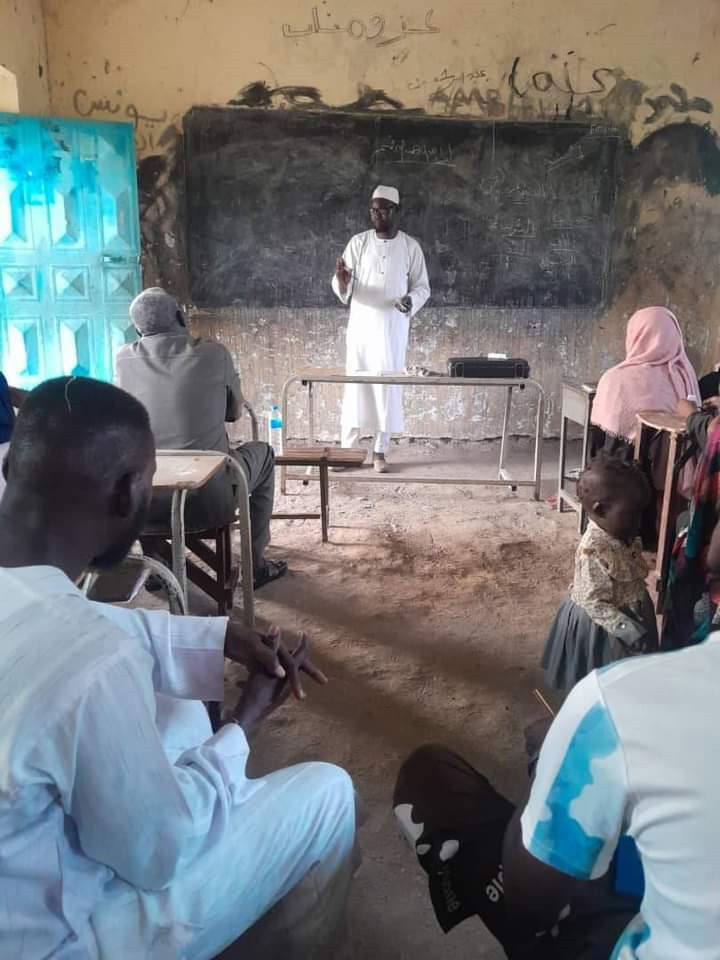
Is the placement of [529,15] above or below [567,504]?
above

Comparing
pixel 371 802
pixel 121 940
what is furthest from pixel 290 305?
pixel 121 940

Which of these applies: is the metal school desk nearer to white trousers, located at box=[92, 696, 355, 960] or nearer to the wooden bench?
the wooden bench

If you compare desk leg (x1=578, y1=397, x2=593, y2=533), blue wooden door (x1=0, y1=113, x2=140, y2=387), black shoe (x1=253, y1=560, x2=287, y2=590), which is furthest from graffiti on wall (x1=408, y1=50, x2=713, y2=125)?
black shoe (x1=253, y1=560, x2=287, y2=590)

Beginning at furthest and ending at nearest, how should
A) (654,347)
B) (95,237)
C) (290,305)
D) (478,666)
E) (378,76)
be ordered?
(290,305) < (378,76) < (95,237) < (654,347) < (478,666)

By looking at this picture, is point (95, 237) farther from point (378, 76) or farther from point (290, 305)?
point (378, 76)

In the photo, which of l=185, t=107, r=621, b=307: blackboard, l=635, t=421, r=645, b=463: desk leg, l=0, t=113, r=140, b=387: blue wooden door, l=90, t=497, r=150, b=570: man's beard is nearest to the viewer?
l=90, t=497, r=150, b=570: man's beard

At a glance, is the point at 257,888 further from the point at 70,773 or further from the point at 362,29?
the point at 362,29

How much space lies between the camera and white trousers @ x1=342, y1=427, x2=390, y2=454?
17.6 ft

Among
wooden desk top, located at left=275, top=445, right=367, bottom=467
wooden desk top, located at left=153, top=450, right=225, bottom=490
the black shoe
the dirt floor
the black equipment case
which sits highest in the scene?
the black equipment case

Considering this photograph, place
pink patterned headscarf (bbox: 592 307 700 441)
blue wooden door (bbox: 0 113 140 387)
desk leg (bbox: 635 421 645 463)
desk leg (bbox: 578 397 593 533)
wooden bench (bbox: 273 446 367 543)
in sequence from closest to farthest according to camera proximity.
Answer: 1. desk leg (bbox: 635 421 645 463)
2. pink patterned headscarf (bbox: 592 307 700 441)
3. wooden bench (bbox: 273 446 367 543)
4. desk leg (bbox: 578 397 593 533)
5. blue wooden door (bbox: 0 113 140 387)

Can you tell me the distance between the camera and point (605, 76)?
5508mm

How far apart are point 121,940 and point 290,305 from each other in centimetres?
526

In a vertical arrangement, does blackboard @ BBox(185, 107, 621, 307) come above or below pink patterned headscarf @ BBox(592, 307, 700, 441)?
above

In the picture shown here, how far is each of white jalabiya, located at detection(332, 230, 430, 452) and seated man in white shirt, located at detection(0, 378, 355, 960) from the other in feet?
13.4
